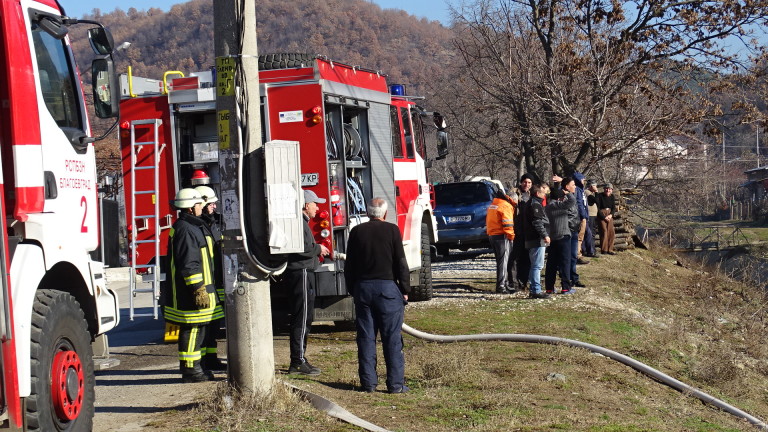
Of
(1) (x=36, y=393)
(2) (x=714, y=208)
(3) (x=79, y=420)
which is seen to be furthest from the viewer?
(2) (x=714, y=208)

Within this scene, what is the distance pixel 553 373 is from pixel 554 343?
4.37 feet

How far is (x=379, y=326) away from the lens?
8469mm

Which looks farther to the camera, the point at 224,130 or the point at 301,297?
the point at 301,297

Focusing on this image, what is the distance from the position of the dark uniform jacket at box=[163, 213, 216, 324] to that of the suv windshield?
14.9 meters

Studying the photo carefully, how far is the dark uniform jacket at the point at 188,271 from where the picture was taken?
8523 mm

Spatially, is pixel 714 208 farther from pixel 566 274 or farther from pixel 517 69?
pixel 566 274

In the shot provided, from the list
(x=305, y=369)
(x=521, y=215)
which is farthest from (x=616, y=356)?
(x=521, y=215)

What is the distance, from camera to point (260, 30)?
403ft

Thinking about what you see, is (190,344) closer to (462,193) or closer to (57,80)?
(57,80)

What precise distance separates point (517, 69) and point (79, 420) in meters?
17.3

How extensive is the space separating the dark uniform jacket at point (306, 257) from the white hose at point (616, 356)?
178 centimetres

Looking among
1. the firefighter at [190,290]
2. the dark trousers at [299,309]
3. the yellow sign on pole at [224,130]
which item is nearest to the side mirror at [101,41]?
the yellow sign on pole at [224,130]

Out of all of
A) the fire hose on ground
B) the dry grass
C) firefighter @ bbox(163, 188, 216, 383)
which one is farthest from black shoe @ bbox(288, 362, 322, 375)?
the fire hose on ground

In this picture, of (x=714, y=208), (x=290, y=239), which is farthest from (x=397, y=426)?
(x=714, y=208)
